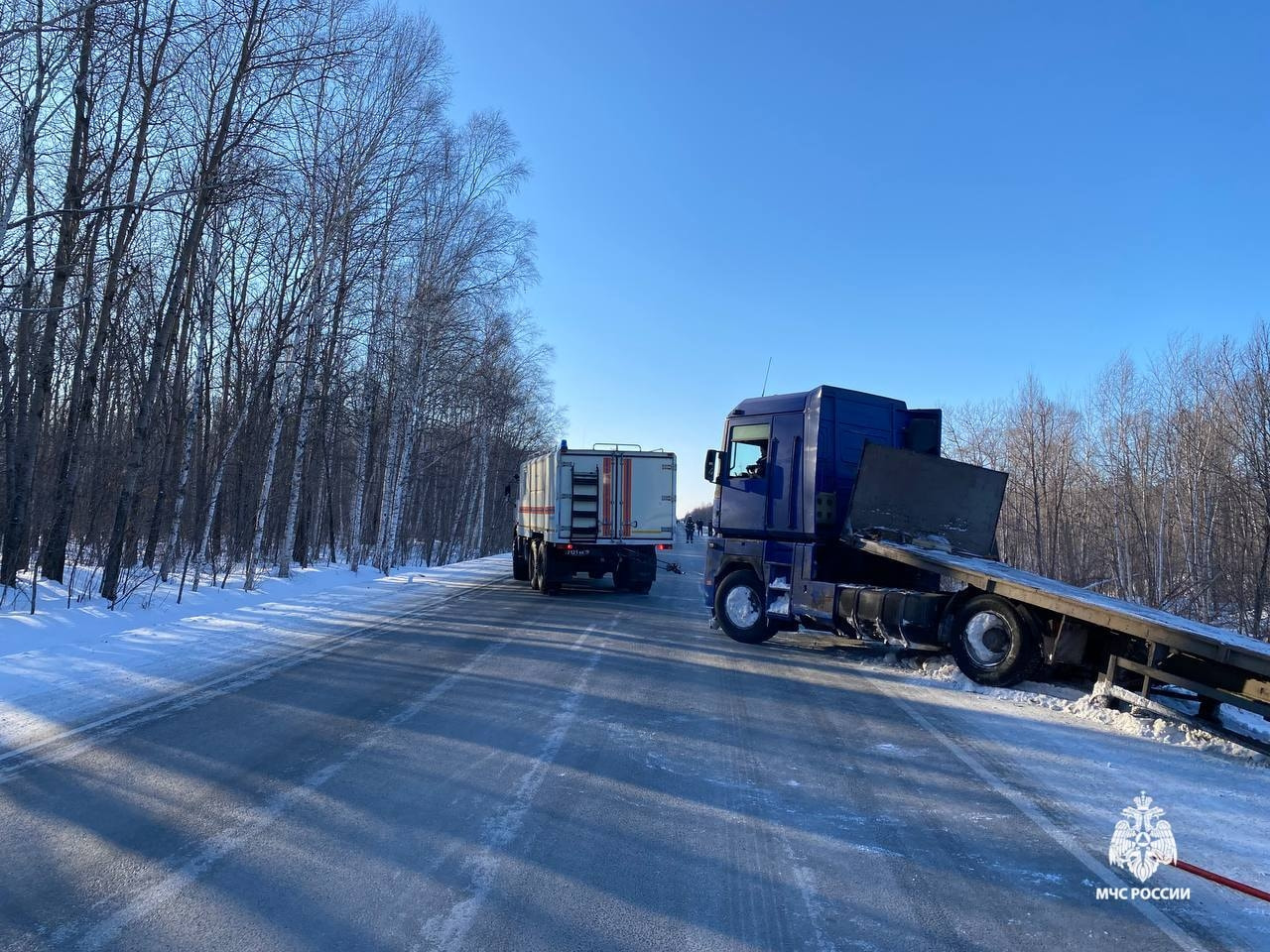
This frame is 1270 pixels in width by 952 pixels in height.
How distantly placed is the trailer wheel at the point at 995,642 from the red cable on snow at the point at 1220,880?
4.20 m

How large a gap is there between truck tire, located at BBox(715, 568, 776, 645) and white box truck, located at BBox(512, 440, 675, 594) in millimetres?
6009

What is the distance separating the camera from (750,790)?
5.10m

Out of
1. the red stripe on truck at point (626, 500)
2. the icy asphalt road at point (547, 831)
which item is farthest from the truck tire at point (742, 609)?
the red stripe on truck at point (626, 500)

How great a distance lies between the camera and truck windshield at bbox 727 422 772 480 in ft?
39.1

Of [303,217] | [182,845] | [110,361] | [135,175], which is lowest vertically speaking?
[182,845]

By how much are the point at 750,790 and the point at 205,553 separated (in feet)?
60.2

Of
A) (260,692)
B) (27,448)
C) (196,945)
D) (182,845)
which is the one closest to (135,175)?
(27,448)

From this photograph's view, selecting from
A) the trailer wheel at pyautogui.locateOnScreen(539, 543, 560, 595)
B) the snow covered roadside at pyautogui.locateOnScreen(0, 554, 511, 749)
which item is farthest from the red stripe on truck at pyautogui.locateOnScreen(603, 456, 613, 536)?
the snow covered roadside at pyautogui.locateOnScreen(0, 554, 511, 749)

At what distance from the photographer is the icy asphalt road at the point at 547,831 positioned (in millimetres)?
3324

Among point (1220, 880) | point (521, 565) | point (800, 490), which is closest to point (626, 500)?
point (521, 565)

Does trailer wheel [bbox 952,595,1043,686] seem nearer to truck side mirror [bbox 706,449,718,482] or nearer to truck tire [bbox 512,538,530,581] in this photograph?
truck side mirror [bbox 706,449,718,482]

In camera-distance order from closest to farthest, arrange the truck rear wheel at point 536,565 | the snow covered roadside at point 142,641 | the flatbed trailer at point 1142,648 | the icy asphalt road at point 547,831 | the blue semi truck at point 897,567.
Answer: the icy asphalt road at point 547,831
the flatbed trailer at point 1142,648
the snow covered roadside at point 142,641
the blue semi truck at point 897,567
the truck rear wheel at point 536,565

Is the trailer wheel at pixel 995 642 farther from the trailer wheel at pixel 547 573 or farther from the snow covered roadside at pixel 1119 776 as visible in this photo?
the trailer wheel at pixel 547 573

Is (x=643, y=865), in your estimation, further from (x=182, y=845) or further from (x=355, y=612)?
(x=355, y=612)
